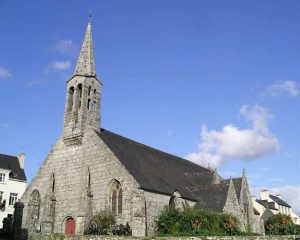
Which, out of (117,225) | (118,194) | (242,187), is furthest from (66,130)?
(242,187)

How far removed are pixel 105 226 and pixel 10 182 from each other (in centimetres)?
2829

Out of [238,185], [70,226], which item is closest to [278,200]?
[238,185]

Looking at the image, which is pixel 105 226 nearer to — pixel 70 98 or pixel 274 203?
pixel 70 98

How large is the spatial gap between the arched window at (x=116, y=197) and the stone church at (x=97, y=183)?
0.04m

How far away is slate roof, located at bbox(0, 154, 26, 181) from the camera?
49344mm

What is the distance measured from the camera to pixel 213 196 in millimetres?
31281

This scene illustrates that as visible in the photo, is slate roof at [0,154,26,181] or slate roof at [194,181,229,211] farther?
slate roof at [0,154,26,181]

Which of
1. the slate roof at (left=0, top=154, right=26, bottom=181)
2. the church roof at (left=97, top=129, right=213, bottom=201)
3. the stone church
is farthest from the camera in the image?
the slate roof at (left=0, top=154, right=26, bottom=181)

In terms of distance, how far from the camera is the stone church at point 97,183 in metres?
26.2

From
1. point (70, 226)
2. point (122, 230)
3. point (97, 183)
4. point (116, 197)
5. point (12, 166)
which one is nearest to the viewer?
point (122, 230)

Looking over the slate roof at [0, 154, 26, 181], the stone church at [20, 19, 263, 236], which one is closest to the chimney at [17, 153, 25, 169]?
the slate roof at [0, 154, 26, 181]

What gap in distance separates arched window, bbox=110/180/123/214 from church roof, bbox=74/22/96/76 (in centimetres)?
1057

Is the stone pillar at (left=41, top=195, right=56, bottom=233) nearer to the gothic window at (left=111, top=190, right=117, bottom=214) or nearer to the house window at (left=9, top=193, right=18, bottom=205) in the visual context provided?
the gothic window at (left=111, top=190, right=117, bottom=214)

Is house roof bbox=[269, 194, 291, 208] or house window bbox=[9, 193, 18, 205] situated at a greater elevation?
house roof bbox=[269, 194, 291, 208]
